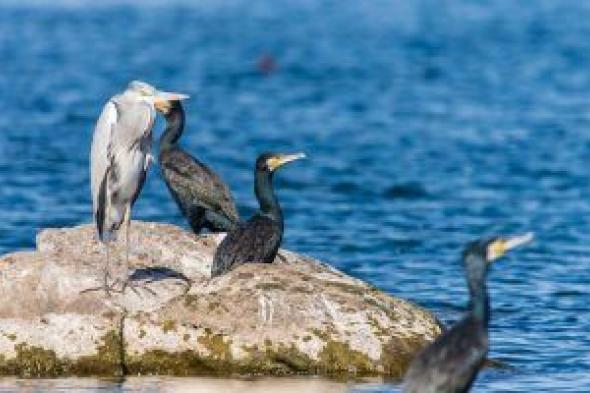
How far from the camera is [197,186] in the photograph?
60.5ft

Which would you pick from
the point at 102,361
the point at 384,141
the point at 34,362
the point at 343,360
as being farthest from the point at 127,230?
the point at 384,141

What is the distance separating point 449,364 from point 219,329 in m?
3.16

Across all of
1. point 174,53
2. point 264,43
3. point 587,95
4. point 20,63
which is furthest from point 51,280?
point 264,43

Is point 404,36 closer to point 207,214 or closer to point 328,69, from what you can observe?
point 328,69

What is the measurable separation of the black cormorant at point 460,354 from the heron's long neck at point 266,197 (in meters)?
4.03

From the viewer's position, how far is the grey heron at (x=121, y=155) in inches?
623

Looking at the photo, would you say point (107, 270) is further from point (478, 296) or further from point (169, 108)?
point (169, 108)

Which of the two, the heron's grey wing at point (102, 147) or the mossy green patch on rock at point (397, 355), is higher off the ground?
the heron's grey wing at point (102, 147)

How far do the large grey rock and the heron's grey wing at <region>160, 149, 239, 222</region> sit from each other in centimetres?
303

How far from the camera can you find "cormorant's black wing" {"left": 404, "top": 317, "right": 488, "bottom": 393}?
12.0 metres

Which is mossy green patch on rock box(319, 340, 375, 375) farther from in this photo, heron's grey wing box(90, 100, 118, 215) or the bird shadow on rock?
heron's grey wing box(90, 100, 118, 215)

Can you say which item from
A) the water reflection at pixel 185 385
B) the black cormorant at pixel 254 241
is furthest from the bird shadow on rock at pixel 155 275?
the water reflection at pixel 185 385

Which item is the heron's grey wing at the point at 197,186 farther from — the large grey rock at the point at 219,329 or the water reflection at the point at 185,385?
the water reflection at the point at 185,385

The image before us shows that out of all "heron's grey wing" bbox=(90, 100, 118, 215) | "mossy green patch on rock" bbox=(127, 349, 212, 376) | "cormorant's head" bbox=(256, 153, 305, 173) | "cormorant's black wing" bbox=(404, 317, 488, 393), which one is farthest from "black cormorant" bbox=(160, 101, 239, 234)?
"cormorant's black wing" bbox=(404, 317, 488, 393)
